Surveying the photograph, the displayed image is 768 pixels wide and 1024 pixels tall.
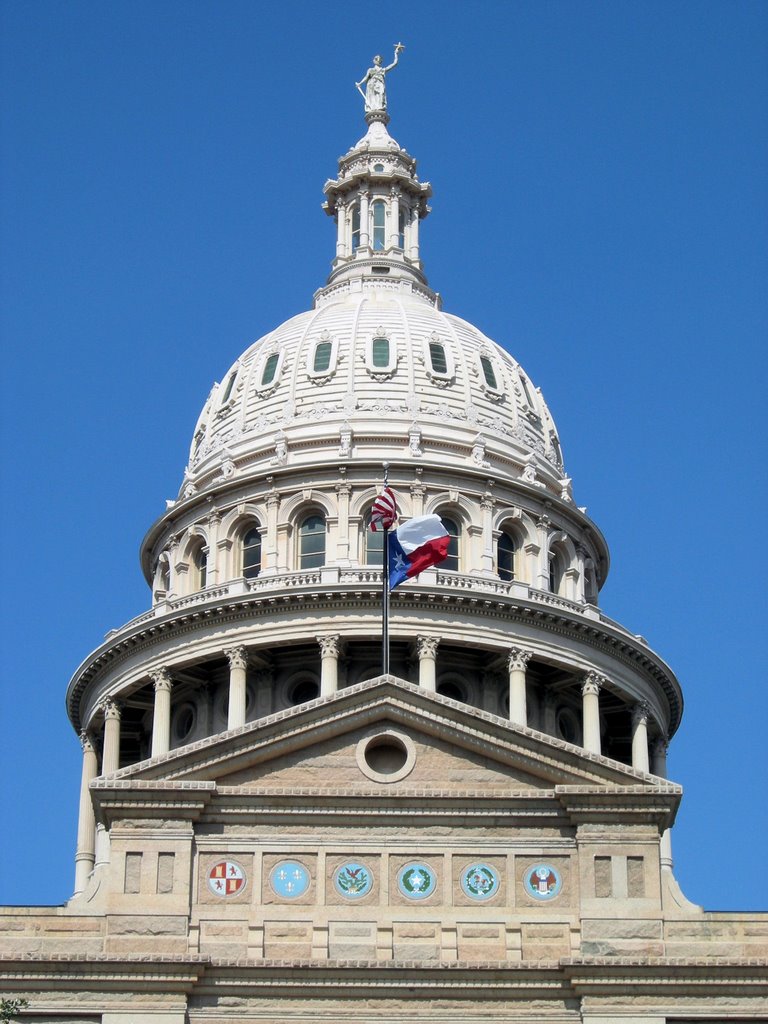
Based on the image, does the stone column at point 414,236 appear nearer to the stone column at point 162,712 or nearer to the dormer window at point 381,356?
the dormer window at point 381,356

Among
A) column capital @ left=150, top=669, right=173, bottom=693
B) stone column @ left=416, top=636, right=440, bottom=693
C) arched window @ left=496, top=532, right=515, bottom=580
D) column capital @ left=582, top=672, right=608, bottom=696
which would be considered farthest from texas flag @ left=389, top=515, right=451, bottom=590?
arched window @ left=496, top=532, right=515, bottom=580

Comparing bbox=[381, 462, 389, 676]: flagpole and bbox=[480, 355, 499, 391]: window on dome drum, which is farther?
bbox=[480, 355, 499, 391]: window on dome drum

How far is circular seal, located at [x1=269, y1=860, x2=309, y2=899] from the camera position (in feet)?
173

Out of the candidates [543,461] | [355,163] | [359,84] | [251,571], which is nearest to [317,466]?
[251,571]

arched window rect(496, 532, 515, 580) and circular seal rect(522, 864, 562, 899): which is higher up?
arched window rect(496, 532, 515, 580)

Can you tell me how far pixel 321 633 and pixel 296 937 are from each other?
112 feet

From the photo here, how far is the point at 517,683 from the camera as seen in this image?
85.9 metres

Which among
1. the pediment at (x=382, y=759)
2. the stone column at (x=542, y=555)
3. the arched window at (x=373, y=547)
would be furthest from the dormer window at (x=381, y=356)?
the pediment at (x=382, y=759)

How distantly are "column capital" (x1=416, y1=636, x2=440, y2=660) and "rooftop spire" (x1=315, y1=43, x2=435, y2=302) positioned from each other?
1009 inches

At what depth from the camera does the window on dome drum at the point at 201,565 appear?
93.6m

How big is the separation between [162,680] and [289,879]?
3615 centimetres

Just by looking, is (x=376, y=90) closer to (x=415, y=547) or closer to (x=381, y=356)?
(x=381, y=356)

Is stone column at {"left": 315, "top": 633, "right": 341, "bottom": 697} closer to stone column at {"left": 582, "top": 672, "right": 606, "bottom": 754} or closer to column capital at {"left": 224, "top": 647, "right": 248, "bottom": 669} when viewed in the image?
column capital at {"left": 224, "top": 647, "right": 248, "bottom": 669}

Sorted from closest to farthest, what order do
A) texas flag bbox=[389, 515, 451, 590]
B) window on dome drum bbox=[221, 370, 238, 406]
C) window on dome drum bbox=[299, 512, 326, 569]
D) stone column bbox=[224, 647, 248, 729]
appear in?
texas flag bbox=[389, 515, 451, 590]
stone column bbox=[224, 647, 248, 729]
window on dome drum bbox=[299, 512, 326, 569]
window on dome drum bbox=[221, 370, 238, 406]
